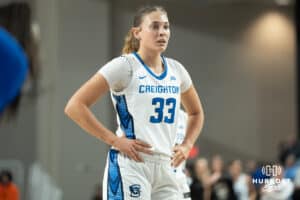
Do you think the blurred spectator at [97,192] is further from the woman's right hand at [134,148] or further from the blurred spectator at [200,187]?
the woman's right hand at [134,148]

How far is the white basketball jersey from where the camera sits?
3.34 metres

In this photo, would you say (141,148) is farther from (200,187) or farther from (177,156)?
(200,187)

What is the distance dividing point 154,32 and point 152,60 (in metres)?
0.13

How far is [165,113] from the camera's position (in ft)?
11.0

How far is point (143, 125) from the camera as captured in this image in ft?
11.0

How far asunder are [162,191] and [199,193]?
477 cm

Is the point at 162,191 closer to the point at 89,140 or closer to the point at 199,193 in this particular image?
the point at 199,193

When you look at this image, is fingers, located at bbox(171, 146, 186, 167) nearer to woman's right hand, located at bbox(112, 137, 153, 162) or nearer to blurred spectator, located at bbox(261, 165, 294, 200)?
woman's right hand, located at bbox(112, 137, 153, 162)

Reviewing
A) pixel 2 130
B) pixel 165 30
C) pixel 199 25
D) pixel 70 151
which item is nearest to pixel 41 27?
pixel 70 151

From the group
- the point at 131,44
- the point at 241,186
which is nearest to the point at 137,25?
the point at 131,44

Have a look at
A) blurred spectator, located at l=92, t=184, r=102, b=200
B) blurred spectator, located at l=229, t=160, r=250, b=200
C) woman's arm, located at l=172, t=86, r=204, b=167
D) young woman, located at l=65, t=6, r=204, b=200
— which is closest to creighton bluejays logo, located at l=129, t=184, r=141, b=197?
young woman, located at l=65, t=6, r=204, b=200

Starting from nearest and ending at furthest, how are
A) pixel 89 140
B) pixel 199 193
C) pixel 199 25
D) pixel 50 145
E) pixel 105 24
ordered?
pixel 199 193 < pixel 89 140 < pixel 50 145 < pixel 105 24 < pixel 199 25

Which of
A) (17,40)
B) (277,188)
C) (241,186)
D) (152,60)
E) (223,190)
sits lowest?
(223,190)

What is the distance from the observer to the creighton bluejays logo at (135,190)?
3293 mm
